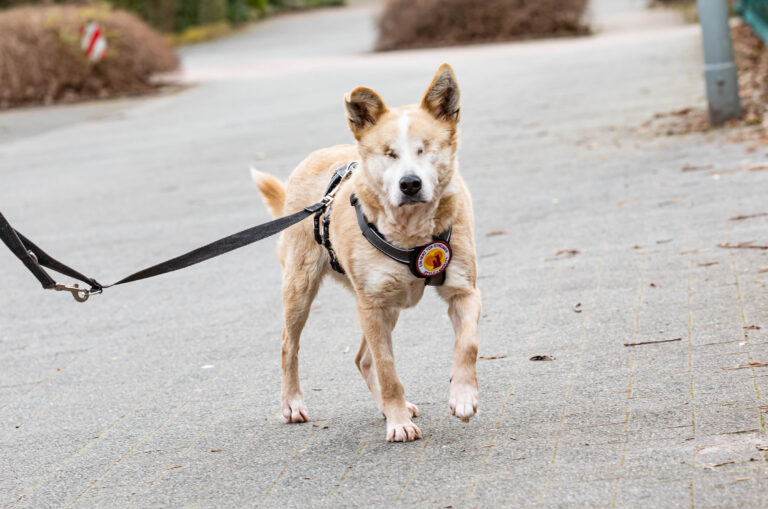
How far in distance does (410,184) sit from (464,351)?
0.73 m

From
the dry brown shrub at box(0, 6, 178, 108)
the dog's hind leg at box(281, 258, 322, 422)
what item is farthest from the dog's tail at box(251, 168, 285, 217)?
the dry brown shrub at box(0, 6, 178, 108)

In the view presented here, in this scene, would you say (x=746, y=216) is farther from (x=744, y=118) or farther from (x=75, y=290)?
(x=75, y=290)

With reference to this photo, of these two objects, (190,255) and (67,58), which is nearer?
(190,255)

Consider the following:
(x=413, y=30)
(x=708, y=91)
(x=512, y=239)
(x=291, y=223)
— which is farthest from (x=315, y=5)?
(x=291, y=223)

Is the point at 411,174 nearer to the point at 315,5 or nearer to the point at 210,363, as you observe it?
the point at 210,363

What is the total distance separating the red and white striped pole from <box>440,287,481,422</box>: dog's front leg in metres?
20.3

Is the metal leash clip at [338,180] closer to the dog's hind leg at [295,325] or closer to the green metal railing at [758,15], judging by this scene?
the dog's hind leg at [295,325]

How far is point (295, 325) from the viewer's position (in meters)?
5.12

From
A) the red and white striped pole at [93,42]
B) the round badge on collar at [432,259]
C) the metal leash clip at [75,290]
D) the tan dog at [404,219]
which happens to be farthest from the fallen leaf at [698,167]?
the red and white striped pole at [93,42]

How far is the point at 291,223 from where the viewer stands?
492 cm

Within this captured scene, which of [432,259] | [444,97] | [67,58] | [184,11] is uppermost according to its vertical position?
[184,11]

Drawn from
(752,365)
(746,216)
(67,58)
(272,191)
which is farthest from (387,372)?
(67,58)

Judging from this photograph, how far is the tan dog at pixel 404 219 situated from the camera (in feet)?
14.2

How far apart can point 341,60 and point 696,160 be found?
18.4 m
